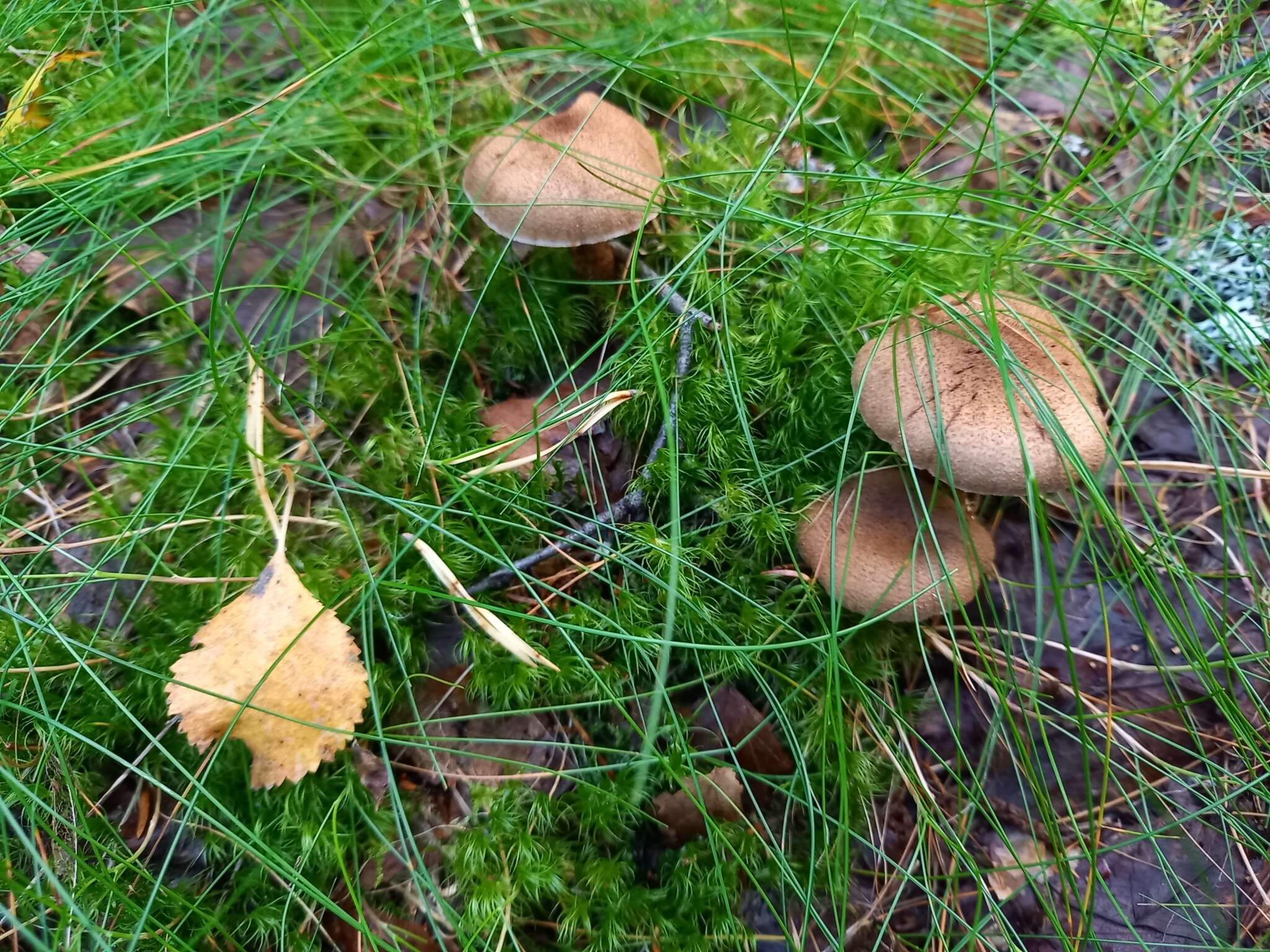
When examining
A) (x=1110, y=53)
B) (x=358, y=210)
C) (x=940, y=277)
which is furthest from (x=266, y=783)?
(x=1110, y=53)

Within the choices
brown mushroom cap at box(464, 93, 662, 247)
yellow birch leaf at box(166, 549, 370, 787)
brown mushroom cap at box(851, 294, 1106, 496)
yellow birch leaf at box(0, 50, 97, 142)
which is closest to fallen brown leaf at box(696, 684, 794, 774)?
brown mushroom cap at box(851, 294, 1106, 496)

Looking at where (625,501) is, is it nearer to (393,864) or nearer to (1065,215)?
(393,864)

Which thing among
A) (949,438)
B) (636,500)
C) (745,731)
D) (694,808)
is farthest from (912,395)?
(694,808)

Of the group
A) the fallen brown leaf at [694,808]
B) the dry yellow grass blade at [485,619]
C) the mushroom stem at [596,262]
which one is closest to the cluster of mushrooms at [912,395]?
the mushroom stem at [596,262]

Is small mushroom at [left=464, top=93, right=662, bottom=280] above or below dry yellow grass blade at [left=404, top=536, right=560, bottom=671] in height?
above

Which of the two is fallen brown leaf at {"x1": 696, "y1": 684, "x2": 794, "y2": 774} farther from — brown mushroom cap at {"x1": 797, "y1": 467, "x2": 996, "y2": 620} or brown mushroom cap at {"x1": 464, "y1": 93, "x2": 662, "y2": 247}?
brown mushroom cap at {"x1": 464, "y1": 93, "x2": 662, "y2": 247}

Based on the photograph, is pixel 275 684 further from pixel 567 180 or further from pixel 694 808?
pixel 567 180

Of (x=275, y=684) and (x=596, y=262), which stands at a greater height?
(x=596, y=262)
